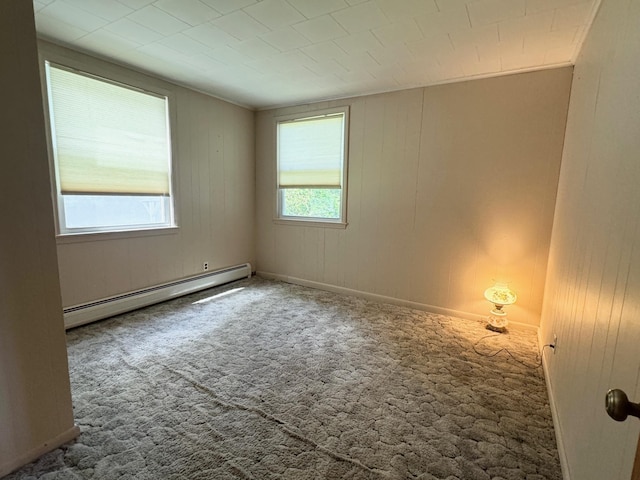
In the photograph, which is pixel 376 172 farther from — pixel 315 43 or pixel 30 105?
pixel 30 105

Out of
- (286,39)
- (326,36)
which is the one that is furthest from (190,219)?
(326,36)

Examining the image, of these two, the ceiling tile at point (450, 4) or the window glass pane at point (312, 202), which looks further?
the window glass pane at point (312, 202)

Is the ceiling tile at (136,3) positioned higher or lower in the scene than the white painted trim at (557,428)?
higher

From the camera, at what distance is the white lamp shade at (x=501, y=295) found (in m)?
2.94

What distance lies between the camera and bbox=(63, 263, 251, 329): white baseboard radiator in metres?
2.84

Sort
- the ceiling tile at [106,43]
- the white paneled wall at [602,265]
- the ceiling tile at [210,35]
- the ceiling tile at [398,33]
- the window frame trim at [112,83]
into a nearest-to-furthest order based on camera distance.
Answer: the white paneled wall at [602,265]
the ceiling tile at [398,33]
the ceiling tile at [210,35]
the ceiling tile at [106,43]
the window frame trim at [112,83]

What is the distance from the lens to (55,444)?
1540 mm

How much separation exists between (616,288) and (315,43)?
8.25ft

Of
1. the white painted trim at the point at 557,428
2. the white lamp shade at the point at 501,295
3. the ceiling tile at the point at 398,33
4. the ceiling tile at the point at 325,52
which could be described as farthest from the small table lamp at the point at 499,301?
the ceiling tile at the point at 325,52

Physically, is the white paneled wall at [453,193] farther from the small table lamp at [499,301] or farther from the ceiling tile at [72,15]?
the ceiling tile at [72,15]

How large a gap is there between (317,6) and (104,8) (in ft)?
4.80

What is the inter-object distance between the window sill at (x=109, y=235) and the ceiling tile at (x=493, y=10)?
3.48 metres

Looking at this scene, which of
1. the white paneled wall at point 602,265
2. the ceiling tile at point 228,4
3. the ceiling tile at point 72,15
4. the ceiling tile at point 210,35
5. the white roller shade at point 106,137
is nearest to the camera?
the white paneled wall at point 602,265

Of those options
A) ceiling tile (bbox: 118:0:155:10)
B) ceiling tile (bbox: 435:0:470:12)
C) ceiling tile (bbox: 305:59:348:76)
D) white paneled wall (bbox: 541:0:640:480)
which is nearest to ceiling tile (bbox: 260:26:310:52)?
ceiling tile (bbox: 305:59:348:76)
